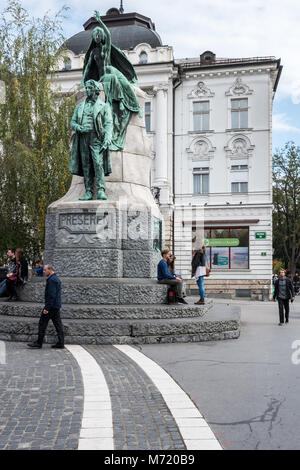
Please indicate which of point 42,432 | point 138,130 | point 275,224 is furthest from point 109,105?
point 275,224

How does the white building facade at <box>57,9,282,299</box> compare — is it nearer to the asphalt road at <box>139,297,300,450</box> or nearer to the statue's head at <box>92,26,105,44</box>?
the statue's head at <box>92,26,105,44</box>

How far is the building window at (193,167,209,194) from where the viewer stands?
34.8 meters

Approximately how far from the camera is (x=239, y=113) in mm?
34812

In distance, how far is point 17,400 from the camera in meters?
5.07

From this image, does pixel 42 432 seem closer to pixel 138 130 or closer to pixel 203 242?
pixel 138 130

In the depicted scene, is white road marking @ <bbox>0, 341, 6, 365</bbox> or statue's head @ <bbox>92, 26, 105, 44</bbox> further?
statue's head @ <bbox>92, 26, 105, 44</bbox>

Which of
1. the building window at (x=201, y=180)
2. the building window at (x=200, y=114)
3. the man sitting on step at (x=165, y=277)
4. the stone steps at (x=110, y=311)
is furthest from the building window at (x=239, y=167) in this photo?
the stone steps at (x=110, y=311)

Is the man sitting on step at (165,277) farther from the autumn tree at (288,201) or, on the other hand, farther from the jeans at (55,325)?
the autumn tree at (288,201)

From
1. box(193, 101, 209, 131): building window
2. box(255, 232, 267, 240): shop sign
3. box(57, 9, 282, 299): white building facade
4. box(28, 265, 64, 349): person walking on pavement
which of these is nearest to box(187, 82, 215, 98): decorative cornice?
box(57, 9, 282, 299): white building facade

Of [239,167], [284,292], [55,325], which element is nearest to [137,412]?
[55,325]

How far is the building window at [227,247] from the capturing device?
Answer: 1302 inches

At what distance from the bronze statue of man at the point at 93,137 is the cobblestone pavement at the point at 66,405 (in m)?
5.11

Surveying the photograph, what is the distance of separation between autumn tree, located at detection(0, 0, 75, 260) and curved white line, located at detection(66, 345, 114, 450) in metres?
15.5

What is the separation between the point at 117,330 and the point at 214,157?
27.5 m
